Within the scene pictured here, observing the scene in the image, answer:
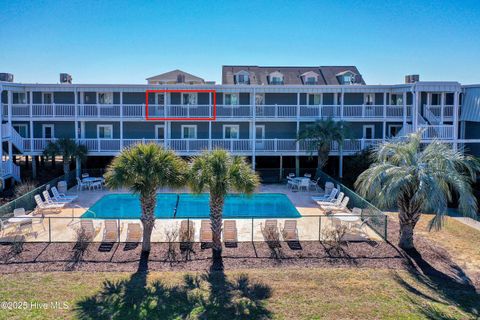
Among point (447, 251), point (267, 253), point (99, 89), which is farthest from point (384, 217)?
point (99, 89)

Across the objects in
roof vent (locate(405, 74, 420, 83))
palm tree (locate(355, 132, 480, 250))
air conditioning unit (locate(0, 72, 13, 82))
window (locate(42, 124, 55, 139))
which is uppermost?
roof vent (locate(405, 74, 420, 83))

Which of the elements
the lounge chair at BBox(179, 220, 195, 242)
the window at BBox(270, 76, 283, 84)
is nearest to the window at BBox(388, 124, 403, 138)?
the window at BBox(270, 76, 283, 84)

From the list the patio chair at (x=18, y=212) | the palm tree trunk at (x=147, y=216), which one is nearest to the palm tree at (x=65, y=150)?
the patio chair at (x=18, y=212)

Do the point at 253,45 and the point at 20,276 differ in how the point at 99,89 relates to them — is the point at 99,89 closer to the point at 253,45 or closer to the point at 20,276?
the point at 253,45

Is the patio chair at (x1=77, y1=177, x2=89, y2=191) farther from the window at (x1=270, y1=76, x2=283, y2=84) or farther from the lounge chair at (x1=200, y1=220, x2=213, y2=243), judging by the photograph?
the window at (x1=270, y1=76, x2=283, y2=84)

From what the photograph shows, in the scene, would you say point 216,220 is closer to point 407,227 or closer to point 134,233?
point 134,233

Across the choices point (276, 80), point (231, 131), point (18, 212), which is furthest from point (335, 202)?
point (276, 80)
